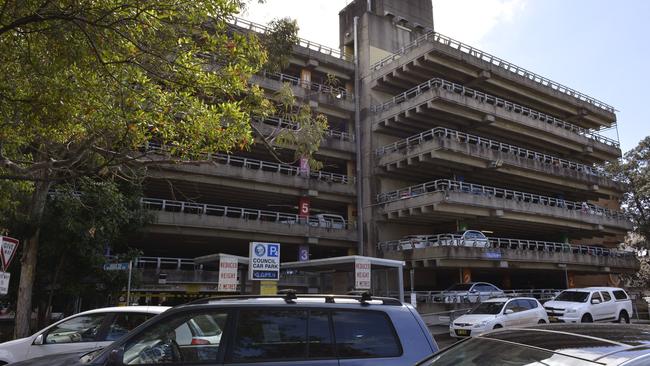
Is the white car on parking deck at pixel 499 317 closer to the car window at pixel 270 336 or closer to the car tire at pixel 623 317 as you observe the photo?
the car tire at pixel 623 317

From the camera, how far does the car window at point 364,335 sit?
15.6 ft

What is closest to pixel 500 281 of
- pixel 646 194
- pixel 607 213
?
pixel 607 213

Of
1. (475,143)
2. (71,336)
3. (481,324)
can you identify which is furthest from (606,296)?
(71,336)

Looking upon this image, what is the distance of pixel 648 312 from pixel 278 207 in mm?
24915

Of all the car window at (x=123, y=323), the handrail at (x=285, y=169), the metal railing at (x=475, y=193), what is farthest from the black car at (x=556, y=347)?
the handrail at (x=285, y=169)

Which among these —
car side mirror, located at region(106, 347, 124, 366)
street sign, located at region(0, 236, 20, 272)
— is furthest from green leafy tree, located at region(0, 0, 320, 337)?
car side mirror, located at region(106, 347, 124, 366)

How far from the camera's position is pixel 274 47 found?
44.8 ft

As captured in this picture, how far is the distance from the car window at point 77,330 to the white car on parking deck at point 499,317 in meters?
12.5

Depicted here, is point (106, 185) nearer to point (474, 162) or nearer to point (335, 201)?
point (335, 201)

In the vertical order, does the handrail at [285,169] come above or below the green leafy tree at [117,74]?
above

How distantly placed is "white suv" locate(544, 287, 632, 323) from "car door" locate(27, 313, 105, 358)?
18005mm

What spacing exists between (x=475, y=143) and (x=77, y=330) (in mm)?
32748

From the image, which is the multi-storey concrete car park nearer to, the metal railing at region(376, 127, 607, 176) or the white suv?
the metal railing at region(376, 127, 607, 176)

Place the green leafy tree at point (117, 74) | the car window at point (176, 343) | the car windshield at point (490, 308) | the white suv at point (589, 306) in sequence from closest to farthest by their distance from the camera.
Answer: the car window at point (176, 343), the green leafy tree at point (117, 74), the car windshield at point (490, 308), the white suv at point (589, 306)
